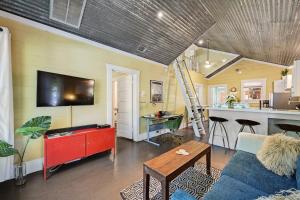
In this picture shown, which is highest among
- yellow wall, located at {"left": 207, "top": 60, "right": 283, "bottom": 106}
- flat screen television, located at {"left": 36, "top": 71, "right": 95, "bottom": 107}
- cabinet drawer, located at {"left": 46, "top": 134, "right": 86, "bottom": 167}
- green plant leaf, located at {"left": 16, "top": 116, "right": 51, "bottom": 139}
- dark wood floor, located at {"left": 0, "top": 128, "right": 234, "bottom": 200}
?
yellow wall, located at {"left": 207, "top": 60, "right": 283, "bottom": 106}

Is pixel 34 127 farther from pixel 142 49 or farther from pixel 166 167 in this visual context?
pixel 142 49

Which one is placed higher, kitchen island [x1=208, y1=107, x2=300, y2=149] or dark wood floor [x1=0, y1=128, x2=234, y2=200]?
kitchen island [x1=208, y1=107, x2=300, y2=149]

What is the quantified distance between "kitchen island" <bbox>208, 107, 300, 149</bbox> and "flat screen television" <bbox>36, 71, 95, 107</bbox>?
349 cm

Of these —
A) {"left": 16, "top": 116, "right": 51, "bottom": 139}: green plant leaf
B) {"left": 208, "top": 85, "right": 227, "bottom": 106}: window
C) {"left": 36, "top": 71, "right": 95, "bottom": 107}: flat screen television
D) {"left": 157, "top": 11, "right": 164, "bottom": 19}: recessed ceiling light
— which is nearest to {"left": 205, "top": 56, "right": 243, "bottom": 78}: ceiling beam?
{"left": 208, "top": 85, "right": 227, "bottom": 106}: window

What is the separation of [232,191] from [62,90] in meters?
3.14

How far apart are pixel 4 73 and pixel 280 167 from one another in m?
4.00

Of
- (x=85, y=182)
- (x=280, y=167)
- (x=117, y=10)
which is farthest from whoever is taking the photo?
(x=117, y=10)

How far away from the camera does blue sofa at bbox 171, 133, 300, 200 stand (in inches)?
54.6

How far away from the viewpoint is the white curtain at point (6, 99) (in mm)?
2354

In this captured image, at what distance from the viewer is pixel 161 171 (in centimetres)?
176

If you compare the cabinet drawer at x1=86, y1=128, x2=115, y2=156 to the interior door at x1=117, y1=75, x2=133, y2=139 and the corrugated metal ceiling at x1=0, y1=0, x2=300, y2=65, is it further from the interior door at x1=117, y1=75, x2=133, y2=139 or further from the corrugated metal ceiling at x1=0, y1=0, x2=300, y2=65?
the corrugated metal ceiling at x1=0, y1=0, x2=300, y2=65

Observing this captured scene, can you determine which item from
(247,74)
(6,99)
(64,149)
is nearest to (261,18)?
(64,149)

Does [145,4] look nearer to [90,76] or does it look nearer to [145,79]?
[90,76]

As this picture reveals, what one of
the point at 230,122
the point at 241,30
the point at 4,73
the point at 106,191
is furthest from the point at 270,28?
the point at 4,73
